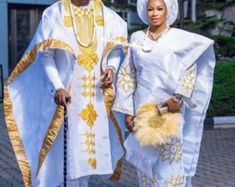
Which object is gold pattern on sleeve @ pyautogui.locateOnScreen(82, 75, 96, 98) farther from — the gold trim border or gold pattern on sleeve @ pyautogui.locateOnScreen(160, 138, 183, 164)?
gold pattern on sleeve @ pyautogui.locateOnScreen(160, 138, 183, 164)

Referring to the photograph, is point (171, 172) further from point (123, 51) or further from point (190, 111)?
point (123, 51)

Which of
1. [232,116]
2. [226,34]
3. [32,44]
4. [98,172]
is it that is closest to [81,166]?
[98,172]

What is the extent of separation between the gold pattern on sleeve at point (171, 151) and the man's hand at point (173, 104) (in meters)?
0.22

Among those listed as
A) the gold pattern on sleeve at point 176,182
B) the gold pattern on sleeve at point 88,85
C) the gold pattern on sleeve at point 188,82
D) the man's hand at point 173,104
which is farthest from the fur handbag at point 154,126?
the gold pattern on sleeve at point 88,85

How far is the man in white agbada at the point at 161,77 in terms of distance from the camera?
4.62 meters

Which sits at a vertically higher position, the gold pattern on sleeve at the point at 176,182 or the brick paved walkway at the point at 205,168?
the gold pattern on sleeve at the point at 176,182

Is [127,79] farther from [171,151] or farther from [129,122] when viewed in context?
[171,151]

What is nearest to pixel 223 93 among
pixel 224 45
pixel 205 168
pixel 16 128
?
pixel 224 45

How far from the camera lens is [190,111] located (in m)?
4.95

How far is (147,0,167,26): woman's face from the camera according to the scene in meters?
4.62

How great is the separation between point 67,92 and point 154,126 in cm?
66

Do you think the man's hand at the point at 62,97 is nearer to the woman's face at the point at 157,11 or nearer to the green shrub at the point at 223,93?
the woman's face at the point at 157,11

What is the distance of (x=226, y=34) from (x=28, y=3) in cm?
562

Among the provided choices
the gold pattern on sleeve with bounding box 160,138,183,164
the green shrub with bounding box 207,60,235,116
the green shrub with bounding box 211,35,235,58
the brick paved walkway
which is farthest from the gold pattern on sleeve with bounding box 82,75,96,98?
the green shrub with bounding box 211,35,235,58
